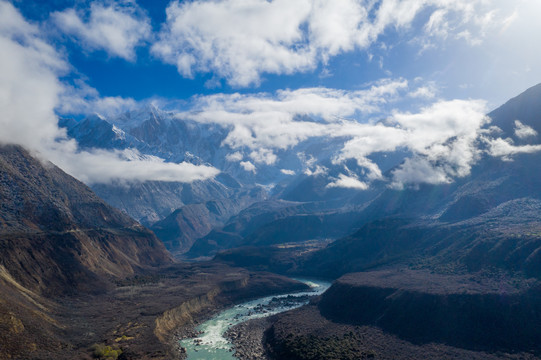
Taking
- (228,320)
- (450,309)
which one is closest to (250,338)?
(228,320)

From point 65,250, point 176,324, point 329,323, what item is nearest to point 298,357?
point 329,323

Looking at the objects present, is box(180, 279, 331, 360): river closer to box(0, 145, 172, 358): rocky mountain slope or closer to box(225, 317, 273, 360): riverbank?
box(225, 317, 273, 360): riverbank

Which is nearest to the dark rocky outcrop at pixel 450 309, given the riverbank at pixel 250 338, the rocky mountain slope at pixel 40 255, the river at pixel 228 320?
the riverbank at pixel 250 338

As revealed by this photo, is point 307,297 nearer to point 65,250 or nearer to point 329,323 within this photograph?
point 329,323

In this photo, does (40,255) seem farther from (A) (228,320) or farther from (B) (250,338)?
(B) (250,338)

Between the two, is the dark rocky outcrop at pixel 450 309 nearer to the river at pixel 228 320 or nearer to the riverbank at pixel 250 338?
the riverbank at pixel 250 338

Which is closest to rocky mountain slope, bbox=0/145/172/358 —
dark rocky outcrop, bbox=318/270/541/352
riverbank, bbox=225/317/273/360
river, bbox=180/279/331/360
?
river, bbox=180/279/331/360

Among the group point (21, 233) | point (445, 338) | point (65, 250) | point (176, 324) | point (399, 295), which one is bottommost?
point (445, 338)

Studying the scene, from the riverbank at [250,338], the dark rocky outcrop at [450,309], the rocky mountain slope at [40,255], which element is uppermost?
the rocky mountain slope at [40,255]
